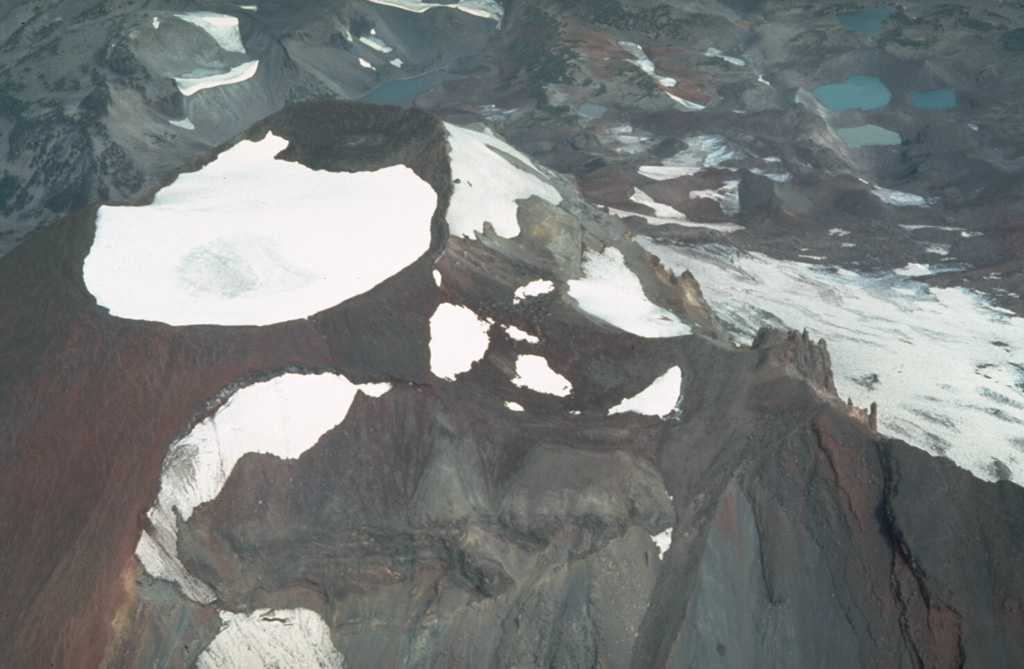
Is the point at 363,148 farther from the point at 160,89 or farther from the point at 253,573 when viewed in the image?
the point at 160,89

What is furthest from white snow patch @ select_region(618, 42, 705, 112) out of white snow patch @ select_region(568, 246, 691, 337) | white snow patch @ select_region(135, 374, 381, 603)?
white snow patch @ select_region(135, 374, 381, 603)

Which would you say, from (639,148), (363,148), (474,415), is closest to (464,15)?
(639,148)

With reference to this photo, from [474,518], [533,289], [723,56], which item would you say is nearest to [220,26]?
[723,56]

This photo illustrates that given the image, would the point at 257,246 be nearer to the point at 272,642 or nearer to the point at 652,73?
the point at 272,642

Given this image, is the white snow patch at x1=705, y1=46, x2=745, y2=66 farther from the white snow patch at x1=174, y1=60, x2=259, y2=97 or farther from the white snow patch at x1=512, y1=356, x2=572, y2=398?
the white snow patch at x1=512, y1=356, x2=572, y2=398

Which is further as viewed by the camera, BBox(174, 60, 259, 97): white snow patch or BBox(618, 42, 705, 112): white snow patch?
BBox(618, 42, 705, 112): white snow patch
